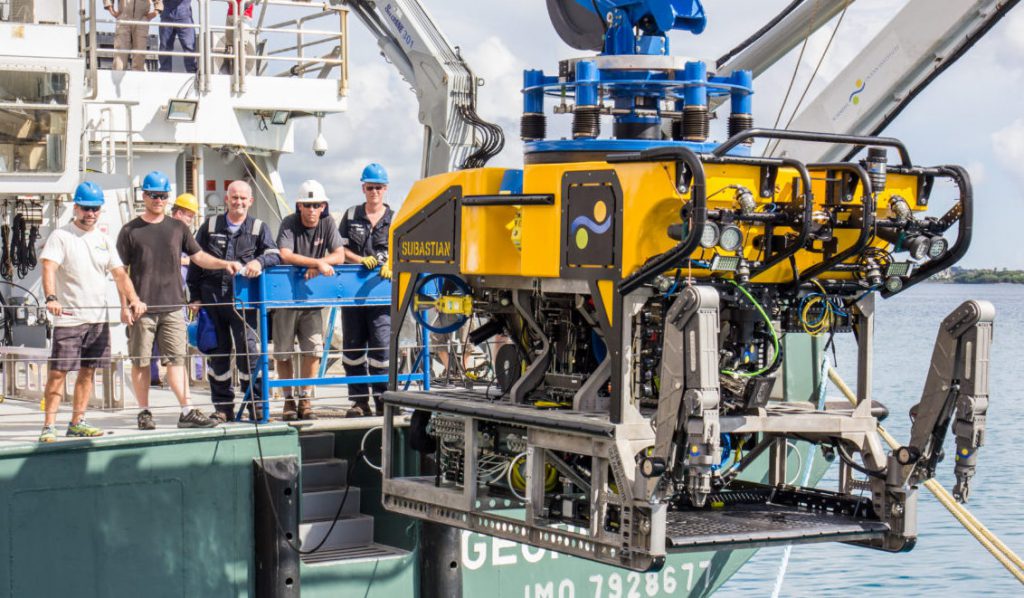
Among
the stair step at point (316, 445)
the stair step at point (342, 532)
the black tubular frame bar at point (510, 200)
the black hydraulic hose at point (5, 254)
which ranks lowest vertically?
the stair step at point (342, 532)

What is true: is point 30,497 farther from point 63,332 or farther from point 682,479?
point 682,479

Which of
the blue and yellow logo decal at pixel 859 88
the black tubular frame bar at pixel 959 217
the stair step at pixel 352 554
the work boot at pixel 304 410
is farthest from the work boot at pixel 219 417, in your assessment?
the blue and yellow logo decal at pixel 859 88

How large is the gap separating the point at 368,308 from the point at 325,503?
138 centimetres

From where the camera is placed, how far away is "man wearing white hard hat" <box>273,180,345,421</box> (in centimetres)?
1136

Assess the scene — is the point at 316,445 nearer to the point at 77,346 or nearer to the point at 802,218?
the point at 77,346

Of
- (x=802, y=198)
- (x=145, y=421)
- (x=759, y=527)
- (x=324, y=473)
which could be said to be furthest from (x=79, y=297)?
(x=802, y=198)

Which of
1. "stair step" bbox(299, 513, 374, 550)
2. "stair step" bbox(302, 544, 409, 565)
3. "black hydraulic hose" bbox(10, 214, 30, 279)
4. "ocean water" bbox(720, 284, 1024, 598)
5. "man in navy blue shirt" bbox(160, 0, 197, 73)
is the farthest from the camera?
"ocean water" bbox(720, 284, 1024, 598)

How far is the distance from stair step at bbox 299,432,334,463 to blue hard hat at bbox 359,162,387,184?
5.87 feet

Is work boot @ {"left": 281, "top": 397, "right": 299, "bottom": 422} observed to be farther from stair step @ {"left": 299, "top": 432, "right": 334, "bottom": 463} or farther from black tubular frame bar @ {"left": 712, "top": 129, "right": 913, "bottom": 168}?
black tubular frame bar @ {"left": 712, "top": 129, "right": 913, "bottom": 168}

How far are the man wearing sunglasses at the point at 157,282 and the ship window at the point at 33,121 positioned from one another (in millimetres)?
2364

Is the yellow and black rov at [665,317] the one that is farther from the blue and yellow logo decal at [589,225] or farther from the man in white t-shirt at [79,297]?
the man in white t-shirt at [79,297]

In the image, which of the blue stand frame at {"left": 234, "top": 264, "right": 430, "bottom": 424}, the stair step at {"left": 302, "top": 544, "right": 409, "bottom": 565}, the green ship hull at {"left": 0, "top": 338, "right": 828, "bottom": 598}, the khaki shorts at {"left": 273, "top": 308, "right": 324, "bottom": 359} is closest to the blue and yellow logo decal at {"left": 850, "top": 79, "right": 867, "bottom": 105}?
the blue stand frame at {"left": 234, "top": 264, "right": 430, "bottom": 424}

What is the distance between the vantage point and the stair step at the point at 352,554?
11.0m

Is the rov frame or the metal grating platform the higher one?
the rov frame
